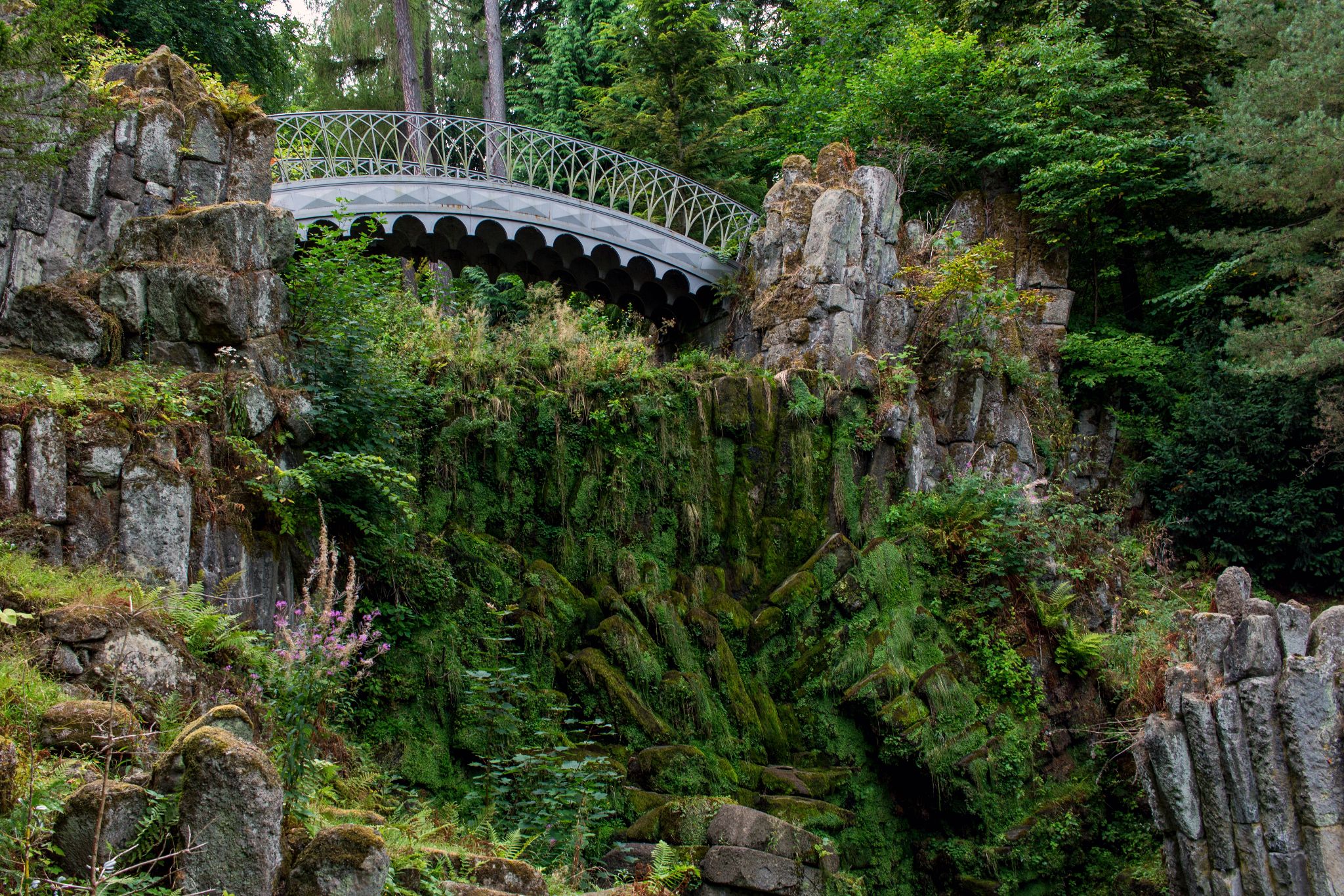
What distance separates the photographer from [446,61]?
2736cm

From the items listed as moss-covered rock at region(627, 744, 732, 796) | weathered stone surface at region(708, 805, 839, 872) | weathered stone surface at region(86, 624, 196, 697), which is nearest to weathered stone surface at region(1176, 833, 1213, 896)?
weathered stone surface at region(708, 805, 839, 872)

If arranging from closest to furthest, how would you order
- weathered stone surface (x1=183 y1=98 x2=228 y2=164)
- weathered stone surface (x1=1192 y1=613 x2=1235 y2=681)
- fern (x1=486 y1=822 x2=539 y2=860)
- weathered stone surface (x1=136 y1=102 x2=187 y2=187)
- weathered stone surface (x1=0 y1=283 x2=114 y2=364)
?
fern (x1=486 y1=822 x2=539 y2=860) → weathered stone surface (x1=0 y1=283 x2=114 y2=364) → weathered stone surface (x1=136 y1=102 x2=187 y2=187) → weathered stone surface (x1=183 y1=98 x2=228 y2=164) → weathered stone surface (x1=1192 y1=613 x2=1235 y2=681)

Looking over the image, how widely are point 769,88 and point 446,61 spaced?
1020 centimetres

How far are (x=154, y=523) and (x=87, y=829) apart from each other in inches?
123

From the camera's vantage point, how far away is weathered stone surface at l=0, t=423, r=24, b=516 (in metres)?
5.93

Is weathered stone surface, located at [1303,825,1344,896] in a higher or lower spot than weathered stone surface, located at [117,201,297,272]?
lower

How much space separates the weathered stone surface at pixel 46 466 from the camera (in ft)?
19.8

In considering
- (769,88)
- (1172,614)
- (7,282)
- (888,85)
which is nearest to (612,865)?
(7,282)

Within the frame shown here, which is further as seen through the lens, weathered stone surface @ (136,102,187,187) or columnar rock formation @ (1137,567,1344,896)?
weathered stone surface @ (136,102,187,187)

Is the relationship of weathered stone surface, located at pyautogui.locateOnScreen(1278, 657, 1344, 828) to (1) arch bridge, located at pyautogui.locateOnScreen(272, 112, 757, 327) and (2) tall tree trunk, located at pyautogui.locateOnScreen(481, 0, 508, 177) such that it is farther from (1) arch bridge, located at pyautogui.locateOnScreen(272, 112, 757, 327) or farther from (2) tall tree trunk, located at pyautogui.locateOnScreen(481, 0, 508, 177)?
(2) tall tree trunk, located at pyautogui.locateOnScreen(481, 0, 508, 177)

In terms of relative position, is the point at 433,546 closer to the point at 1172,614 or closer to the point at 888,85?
the point at 1172,614

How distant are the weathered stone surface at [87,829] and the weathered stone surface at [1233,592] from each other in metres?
9.19

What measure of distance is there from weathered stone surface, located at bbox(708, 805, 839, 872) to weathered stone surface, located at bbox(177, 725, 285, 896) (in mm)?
4476

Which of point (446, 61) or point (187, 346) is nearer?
point (187, 346)
